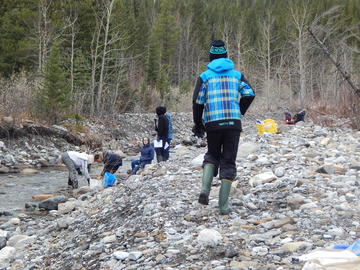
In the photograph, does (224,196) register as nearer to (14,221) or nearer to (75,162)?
(14,221)

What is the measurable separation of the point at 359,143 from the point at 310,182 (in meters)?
4.53

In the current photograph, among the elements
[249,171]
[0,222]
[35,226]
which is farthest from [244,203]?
[0,222]

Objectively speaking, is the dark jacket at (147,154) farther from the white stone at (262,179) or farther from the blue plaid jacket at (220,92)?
the blue plaid jacket at (220,92)

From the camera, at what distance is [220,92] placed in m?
4.88

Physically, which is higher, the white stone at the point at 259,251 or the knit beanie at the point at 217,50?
the knit beanie at the point at 217,50

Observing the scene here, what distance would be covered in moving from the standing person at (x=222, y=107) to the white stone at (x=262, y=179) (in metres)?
1.29

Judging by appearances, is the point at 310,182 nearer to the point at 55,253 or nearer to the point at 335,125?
the point at 55,253

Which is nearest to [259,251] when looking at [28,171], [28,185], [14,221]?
[14,221]

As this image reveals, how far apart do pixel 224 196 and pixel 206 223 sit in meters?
0.35

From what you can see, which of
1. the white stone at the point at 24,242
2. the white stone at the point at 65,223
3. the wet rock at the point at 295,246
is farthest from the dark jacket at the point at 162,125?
the wet rock at the point at 295,246

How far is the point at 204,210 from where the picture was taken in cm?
529

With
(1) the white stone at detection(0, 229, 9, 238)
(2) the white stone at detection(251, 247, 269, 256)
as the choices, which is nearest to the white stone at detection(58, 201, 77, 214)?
(1) the white stone at detection(0, 229, 9, 238)

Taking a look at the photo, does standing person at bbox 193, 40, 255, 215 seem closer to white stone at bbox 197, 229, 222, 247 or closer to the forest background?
white stone at bbox 197, 229, 222, 247

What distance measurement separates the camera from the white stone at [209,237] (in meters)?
4.27
